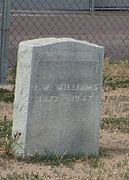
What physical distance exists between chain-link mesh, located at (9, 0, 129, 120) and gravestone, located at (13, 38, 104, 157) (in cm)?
427

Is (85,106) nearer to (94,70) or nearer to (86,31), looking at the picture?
(94,70)

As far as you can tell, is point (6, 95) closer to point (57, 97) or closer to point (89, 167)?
point (57, 97)

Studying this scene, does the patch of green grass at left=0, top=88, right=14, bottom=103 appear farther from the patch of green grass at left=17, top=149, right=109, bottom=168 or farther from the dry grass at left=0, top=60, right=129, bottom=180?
the patch of green grass at left=17, top=149, right=109, bottom=168

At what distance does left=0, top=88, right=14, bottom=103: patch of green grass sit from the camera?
29.1ft

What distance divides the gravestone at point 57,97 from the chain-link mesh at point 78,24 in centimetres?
427

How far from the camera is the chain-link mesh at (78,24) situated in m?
13.6

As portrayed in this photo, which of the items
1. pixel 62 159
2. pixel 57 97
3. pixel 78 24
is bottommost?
pixel 62 159

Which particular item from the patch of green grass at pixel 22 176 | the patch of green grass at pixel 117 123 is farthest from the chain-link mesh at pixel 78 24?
the patch of green grass at pixel 22 176

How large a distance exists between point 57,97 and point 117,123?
A: 1658 mm

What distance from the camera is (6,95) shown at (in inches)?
354

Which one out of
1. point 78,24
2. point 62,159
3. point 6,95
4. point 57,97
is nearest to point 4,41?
point 6,95

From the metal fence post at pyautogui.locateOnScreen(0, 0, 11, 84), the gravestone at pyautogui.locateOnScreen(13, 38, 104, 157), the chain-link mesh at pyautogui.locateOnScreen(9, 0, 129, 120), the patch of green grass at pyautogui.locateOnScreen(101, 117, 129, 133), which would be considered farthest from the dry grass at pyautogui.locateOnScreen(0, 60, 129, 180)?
the chain-link mesh at pyautogui.locateOnScreen(9, 0, 129, 120)

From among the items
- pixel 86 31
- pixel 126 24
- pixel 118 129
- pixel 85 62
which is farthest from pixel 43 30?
pixel 85 62

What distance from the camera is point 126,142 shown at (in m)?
7.34
